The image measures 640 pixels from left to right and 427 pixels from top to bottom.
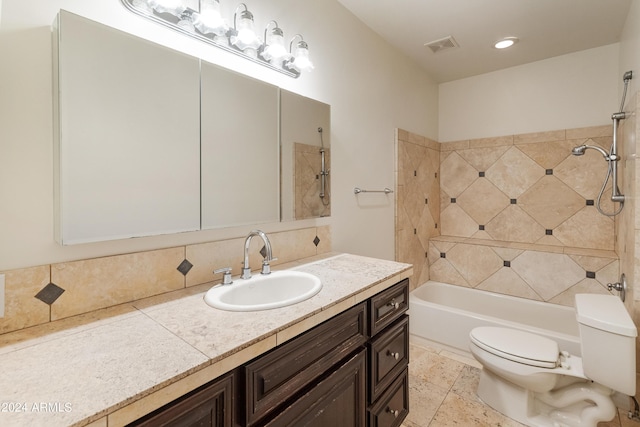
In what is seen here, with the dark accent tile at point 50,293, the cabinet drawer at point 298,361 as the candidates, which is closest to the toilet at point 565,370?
the cabinet drawer at point 298,361

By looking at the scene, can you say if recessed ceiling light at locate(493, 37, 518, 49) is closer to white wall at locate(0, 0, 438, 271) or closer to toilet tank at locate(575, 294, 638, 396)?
→ white wall at locate(0, 0, 438, 271)

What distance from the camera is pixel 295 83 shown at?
1666mm

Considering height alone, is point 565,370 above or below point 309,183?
below

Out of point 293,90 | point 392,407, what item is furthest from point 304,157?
point 392,407

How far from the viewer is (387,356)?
137 cm

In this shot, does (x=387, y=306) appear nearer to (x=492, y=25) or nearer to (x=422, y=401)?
(x=422, y=401)

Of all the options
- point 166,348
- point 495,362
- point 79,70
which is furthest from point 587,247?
point 79,70

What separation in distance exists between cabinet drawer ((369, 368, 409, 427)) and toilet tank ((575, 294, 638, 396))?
0.89m

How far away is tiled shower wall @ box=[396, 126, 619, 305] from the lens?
8.23ft

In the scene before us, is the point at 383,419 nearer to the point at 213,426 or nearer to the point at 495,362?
the point at 495,362

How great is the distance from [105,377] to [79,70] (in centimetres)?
89

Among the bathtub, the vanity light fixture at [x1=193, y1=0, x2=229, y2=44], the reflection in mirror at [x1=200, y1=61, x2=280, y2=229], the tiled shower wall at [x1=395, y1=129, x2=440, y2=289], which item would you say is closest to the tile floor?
the bathtub

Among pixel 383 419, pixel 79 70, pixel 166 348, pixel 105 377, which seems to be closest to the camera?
pixel 105 377

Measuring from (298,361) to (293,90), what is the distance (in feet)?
4.45
